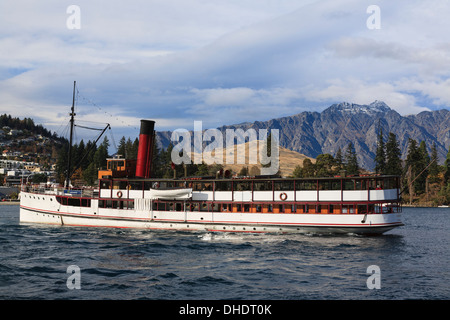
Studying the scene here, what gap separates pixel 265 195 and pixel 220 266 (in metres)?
15.9

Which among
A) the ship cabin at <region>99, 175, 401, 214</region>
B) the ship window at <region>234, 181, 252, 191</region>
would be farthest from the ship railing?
the ship window at <region>234, 181, 252, 191</region>

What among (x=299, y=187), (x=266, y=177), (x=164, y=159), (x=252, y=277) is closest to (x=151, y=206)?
(x=266, y=177)

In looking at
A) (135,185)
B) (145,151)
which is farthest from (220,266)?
(145,151)

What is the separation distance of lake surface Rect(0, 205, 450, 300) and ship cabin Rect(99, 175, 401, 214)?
3.10 m

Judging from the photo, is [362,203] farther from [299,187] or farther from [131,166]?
[131,166]

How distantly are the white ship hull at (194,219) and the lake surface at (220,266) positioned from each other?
54.0 inches

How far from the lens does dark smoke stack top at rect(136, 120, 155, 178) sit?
48.1m

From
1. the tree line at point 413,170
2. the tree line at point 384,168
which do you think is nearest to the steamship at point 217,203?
the tree line at point 384,168

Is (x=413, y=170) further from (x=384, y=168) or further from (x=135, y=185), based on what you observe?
(x=135, y=185)

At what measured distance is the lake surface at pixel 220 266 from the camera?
21.0 metres

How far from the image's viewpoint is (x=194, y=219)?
43.6 m

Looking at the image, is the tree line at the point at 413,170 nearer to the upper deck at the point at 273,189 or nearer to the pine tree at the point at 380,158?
the pine tree at the point at 380,158
